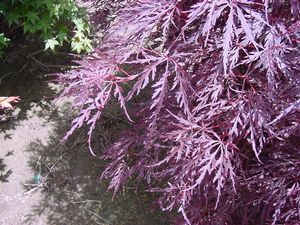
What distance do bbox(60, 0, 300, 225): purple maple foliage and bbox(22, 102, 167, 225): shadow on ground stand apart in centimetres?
90

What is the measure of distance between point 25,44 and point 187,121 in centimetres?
250

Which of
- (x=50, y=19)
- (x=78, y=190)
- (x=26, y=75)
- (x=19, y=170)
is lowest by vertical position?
(x=78, y=190)

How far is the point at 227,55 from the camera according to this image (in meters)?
1.73

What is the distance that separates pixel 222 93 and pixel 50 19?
1827 millimetres

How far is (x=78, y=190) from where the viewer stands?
3.10 meters

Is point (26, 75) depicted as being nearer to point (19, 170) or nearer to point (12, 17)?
point (12, 17)

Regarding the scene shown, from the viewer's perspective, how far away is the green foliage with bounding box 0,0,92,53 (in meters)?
3.21

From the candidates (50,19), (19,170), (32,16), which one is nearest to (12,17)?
(32,16)

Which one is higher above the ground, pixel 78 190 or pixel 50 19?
pixel 50 19

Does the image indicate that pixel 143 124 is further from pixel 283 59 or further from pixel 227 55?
pixel 283 59

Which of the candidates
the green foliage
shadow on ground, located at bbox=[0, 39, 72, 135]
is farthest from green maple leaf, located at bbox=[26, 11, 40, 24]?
shadow on ground, located at bbox=[0, 39, 72, 135]

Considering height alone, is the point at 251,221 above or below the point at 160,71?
below

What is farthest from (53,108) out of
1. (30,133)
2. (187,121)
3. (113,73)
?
(187,121)

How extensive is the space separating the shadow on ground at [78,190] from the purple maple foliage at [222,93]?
0.90 m
